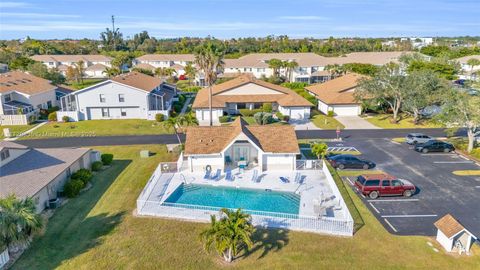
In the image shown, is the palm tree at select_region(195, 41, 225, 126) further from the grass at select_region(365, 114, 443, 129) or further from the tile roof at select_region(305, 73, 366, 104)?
the grass at select_region(365, 114, 443, 129)

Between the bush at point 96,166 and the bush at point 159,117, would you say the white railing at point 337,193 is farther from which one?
the bush at point 159,117

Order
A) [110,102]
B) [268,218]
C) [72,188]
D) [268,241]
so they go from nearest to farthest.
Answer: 1. [268,241]
2. [268,218]
3. [72,188]
4. [110,102]

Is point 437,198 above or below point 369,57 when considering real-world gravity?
below

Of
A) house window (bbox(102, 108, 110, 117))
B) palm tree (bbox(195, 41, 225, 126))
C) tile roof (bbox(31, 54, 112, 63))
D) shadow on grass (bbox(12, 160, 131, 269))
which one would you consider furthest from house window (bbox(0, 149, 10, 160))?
tile roof (bbox(31, 54, 112, 63))

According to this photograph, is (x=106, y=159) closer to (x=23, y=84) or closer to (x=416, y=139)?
(x=416, y=139)

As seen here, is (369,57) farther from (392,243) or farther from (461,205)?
(392,243)

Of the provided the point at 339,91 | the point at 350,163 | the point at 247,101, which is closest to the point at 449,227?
the point at 350,163

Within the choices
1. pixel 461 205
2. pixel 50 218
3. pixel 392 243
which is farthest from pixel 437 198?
pixel 50 218
